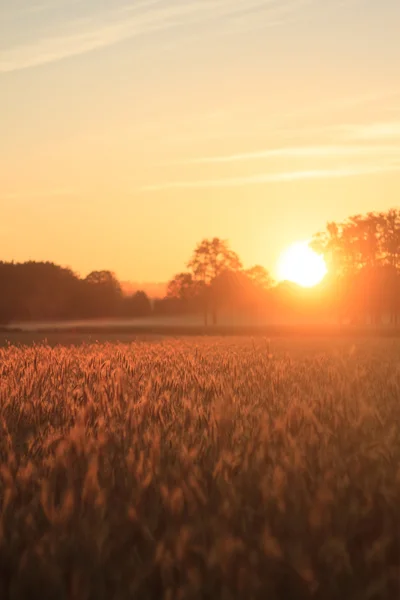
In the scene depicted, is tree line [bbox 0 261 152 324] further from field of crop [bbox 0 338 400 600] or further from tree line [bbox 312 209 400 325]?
field of crop [bbox 0 338 400 600]

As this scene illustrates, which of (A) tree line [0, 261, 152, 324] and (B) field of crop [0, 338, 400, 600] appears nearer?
(B) field of crop [0, 338, 400, 600]

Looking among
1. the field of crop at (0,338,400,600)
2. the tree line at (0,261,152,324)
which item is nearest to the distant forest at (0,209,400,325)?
the tree line at (0,261,152,324)

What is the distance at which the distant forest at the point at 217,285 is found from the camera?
77625 mm

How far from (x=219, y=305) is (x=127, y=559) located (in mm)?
87251

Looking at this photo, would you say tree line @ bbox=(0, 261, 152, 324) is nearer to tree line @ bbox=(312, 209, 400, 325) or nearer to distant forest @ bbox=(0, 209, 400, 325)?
distant forest @ bbox=(0, 209, 400, 325)

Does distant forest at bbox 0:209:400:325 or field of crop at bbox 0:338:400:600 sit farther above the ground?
distant forest at bbox 0:209:400:325

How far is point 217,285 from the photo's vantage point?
88.8 metres

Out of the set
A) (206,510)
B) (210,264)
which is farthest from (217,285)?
(206,510)

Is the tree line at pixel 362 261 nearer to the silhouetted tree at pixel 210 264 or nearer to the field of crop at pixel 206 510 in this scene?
the silhouetted tree at pixel 210 264

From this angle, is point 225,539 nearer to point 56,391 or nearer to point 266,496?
point 266,496

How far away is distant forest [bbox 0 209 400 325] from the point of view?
255 feet

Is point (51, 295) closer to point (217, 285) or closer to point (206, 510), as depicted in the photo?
point (217, 285)

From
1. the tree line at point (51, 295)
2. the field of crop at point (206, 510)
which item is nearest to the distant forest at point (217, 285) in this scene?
the tree line at point (51, 295)

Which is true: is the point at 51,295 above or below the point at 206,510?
above
